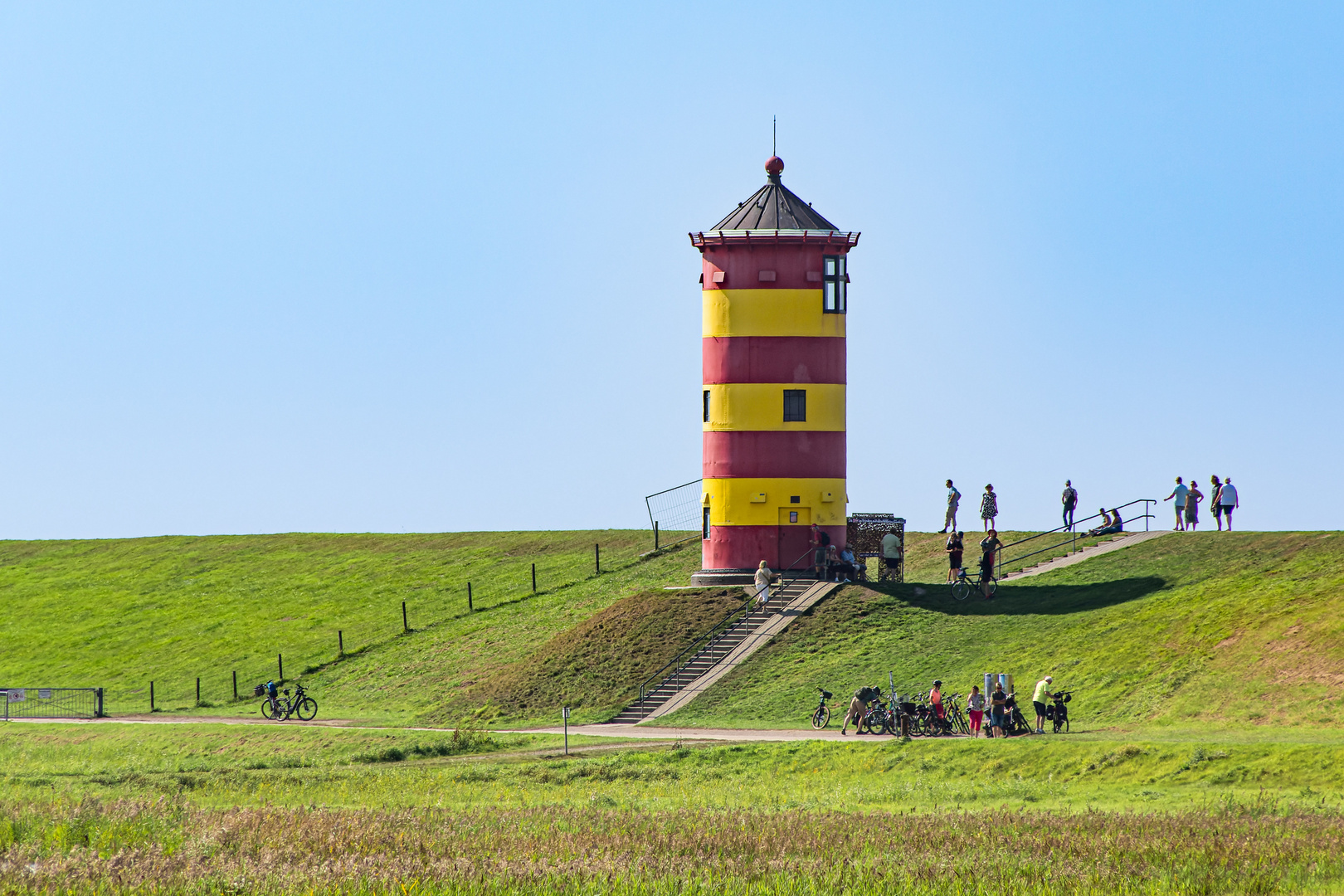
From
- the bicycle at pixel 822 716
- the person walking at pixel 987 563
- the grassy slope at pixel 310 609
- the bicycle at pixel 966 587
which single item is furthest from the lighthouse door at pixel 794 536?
the bicycle at pixel 822 716

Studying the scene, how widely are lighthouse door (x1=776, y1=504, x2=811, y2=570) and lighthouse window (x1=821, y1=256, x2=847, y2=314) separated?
660cm

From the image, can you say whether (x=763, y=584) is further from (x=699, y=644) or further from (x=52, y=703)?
(x=52, y=703)

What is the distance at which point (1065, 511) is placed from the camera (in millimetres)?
55344

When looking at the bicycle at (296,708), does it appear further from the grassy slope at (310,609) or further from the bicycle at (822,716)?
the bicycle at (822,716)

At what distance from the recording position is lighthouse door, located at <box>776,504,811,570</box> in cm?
5050

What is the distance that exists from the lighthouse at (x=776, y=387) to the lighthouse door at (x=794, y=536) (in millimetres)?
27

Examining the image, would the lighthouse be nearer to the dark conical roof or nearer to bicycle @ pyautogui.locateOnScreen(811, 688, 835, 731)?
the dark conical roof

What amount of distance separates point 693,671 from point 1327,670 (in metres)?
17.4

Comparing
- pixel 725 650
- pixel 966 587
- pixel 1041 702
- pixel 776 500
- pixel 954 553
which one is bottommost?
pixel 1041 702

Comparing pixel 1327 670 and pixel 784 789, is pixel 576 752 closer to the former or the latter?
pixel 784 789

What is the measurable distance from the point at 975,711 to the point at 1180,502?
2198cm

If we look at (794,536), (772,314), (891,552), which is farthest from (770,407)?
(891,552)

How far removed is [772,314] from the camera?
5019 cm

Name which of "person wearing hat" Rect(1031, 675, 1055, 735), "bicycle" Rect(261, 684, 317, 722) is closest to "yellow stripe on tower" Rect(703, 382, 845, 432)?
"bicycle" Rect(261, 684, 317, 722)
